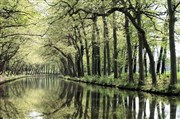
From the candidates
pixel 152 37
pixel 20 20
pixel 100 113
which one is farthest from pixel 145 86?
pixel 152 37

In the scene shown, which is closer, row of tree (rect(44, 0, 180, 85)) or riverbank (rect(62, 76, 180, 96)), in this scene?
riverbank (rect(62, 76, 180, 96))

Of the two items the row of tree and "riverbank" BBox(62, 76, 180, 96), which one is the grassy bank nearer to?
"riverbank" BBox(62, 76, 180, 96)

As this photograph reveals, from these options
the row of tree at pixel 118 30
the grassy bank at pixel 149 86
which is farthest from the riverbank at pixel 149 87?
the row of tree at pixel 118 30

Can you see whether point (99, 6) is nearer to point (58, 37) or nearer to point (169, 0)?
point (169, 0)

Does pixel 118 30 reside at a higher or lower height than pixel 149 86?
higher

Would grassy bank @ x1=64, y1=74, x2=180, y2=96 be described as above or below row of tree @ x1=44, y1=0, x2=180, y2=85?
below

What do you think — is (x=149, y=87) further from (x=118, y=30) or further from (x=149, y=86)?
(x=118, y=30)

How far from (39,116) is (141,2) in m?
17.9

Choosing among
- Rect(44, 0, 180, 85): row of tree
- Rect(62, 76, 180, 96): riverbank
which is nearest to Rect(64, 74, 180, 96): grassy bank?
Rect(62, 76, 180, 96): riverbank

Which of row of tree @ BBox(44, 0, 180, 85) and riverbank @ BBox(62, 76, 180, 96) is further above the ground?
row of tree @ BBox(44, 0, 180, 85)

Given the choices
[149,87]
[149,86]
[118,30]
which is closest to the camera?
[149,87]

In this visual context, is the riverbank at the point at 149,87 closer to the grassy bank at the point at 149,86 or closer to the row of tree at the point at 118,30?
the grassy bank at the point at 149,86

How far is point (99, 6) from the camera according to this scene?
24969 mm

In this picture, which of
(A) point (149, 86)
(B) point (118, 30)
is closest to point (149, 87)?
(A) point (149, 86)
